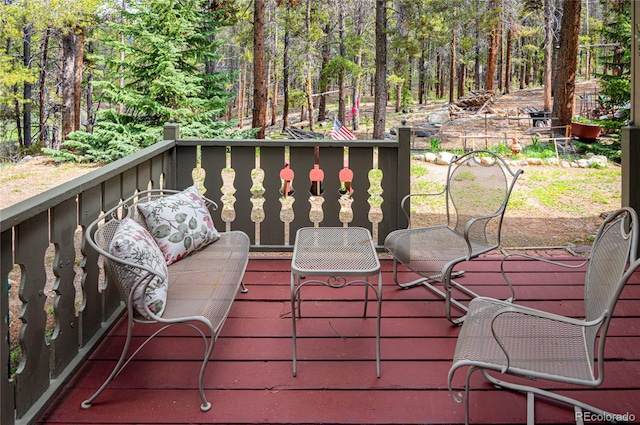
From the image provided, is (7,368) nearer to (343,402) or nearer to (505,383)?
(343,402)

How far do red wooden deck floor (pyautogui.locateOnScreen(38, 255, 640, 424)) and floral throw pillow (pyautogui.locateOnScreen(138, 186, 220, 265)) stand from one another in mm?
392

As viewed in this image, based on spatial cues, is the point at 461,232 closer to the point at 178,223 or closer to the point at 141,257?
the point at 178,223

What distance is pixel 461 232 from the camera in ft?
11.1

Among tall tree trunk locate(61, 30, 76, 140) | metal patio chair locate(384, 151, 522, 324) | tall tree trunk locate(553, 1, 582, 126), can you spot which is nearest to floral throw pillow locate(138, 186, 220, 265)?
metal patio chair locate(384, 151, 522, 324)

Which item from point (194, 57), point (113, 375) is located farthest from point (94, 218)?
point (194, 57)

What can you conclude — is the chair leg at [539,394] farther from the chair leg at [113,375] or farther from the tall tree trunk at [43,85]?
the tall tree trunk at [43,85]

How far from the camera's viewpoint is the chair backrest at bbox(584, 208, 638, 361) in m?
1.58

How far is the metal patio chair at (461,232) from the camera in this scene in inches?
117

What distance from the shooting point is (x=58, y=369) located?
7.12 ft

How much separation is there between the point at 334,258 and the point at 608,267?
3.82ft

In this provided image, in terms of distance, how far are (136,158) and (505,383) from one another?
6.77 feet

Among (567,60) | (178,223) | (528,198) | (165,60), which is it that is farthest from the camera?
(567,60)

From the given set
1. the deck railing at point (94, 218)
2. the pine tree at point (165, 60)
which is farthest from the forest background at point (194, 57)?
the deck railing at point (94, 218)

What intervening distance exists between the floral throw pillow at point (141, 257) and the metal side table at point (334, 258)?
20.1 inches
